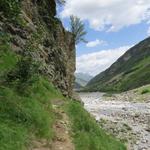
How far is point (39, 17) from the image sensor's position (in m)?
36.5

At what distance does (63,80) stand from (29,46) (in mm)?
13624

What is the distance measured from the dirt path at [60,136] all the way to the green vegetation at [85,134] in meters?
0.44

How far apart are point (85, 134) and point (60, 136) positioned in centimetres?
210

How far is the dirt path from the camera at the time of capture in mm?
19266

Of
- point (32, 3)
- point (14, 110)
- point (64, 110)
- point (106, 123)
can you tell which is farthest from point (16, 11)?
point (106, 123)

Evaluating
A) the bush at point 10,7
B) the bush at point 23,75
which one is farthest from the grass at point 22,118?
the bush at point 10,7

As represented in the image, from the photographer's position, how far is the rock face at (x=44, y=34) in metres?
30.0

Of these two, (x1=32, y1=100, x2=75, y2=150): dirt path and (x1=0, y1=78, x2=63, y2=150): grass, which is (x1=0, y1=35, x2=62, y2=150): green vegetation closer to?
(x1=0, y1=78, x2=63, y2=150): grass

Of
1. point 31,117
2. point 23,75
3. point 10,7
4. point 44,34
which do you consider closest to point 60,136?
point 31,117

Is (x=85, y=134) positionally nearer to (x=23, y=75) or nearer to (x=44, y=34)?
(x=23, y=75)

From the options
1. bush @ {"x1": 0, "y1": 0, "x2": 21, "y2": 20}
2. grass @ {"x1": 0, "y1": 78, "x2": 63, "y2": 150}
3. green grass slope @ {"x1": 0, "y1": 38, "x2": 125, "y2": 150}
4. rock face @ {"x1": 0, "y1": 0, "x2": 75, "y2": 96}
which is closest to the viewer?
grass @ {"x1": 0, "y1": 78, "x2": 63, "y2": 150}

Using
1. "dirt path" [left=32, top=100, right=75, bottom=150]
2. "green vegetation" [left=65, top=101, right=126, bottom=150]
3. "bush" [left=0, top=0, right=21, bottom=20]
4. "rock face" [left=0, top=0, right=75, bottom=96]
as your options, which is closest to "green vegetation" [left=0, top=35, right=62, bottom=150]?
"dirt path" [left=32, top=100, right=75, bottom=150]

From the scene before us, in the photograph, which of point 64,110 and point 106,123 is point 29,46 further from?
point 106,123

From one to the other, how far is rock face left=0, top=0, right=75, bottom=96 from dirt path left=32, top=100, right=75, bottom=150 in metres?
5.34
